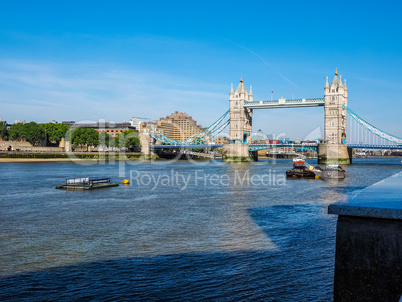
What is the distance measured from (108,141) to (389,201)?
106m

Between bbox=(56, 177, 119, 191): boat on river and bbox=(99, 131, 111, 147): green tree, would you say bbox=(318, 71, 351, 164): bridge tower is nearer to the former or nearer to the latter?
bbox=(99, 131, 111, 147): green tree

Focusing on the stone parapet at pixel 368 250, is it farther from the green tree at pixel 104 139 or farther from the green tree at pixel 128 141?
the green tree at pixel 128 141

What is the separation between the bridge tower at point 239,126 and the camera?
286 feet

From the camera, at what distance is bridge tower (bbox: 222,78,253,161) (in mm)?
87250

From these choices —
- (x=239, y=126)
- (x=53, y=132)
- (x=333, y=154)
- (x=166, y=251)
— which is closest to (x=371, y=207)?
(x=166, y=251)

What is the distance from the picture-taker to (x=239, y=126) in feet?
305

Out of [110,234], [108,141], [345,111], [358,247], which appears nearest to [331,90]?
[345,111]

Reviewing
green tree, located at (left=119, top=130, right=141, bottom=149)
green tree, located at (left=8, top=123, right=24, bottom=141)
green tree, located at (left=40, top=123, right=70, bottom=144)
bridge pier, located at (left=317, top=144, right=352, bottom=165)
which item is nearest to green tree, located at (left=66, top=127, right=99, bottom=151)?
green tree, located at (left=40, top=123, right=70, bottom=144)

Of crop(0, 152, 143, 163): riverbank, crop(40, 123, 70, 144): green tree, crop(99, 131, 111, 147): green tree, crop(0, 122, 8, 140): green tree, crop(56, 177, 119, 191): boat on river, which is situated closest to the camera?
crop(56, 177, 119, 191): boat on river

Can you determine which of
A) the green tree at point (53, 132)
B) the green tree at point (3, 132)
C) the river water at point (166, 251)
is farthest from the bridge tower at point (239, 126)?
the river water at point (166, 251)

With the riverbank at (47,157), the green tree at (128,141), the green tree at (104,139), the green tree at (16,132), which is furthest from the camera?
the green tree at (128,141)

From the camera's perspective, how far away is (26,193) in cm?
2580

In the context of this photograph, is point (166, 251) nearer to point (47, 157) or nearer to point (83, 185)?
point (83, 185)

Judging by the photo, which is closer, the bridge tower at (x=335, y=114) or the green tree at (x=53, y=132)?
the bridge tower at (x=335, y=114)
